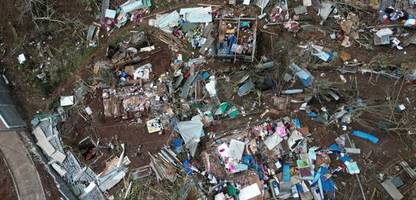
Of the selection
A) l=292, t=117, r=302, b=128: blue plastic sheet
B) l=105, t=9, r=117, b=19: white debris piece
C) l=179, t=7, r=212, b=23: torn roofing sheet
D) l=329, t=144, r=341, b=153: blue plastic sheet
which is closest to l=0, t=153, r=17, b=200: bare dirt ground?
l=105, t=9, r=117, b=19: white debris piece

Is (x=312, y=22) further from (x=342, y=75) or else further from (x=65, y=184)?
(x=65, y=184)

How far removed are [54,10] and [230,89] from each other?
483 centimetres

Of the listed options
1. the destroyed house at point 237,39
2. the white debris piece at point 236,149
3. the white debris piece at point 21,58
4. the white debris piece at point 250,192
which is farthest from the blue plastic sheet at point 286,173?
the white debris piece at point 21,58

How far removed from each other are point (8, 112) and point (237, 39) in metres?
5.48

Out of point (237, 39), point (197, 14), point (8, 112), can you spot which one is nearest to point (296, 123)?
point (237, 39)

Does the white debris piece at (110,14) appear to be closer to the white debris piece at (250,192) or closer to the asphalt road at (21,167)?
the asphalt road at (21,167)

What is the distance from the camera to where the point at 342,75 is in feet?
33.2

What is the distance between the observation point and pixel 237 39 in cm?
1033

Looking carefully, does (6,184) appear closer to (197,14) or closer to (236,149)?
(236,149)

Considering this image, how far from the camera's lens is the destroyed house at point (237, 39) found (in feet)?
33.5

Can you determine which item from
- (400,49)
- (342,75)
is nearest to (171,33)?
(342,75)

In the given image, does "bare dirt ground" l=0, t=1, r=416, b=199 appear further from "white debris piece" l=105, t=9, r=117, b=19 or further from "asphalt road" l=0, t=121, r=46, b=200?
"asphalt road" l=0, t=121, r=46, b=200

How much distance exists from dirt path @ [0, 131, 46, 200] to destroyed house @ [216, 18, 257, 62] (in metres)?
5.06

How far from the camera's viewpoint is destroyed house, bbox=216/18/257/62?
10.2 m
